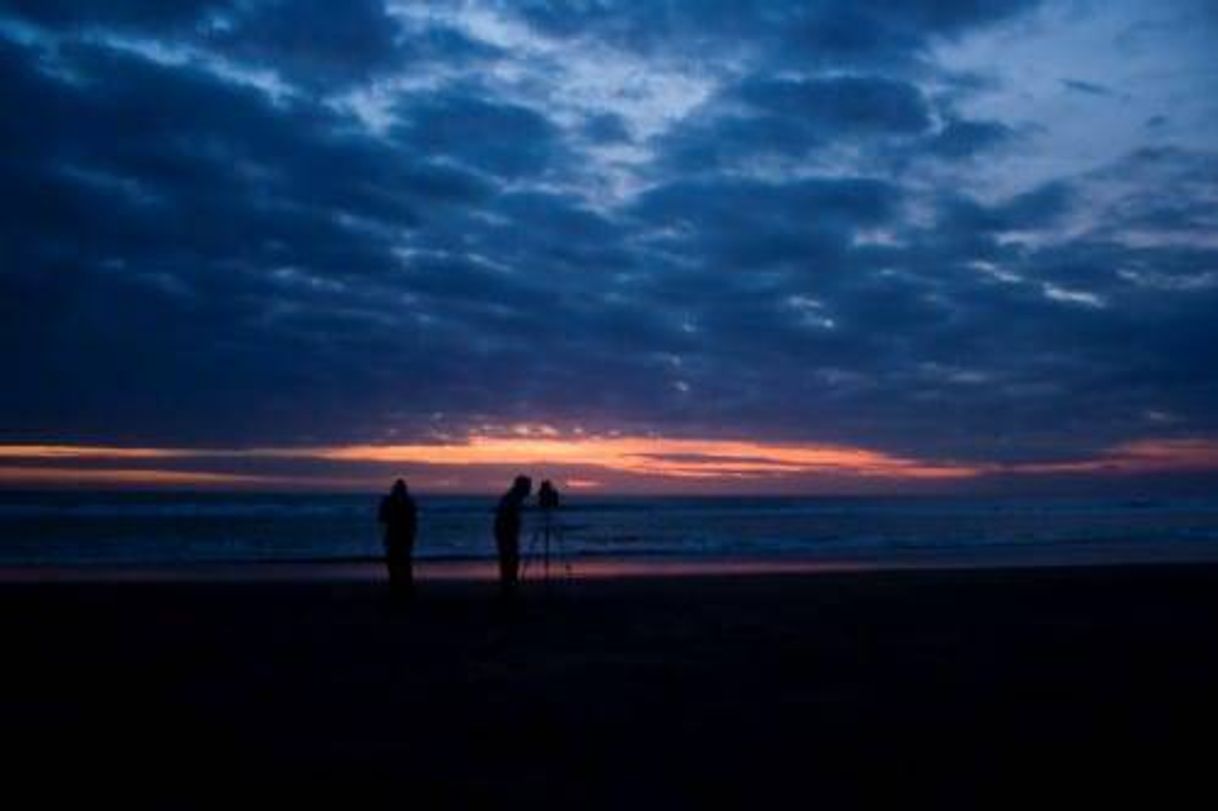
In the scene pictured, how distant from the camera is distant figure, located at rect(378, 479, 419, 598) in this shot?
61.4ft

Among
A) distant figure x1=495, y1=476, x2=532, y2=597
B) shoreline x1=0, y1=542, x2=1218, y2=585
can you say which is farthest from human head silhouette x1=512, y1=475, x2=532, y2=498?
shoreline x1=0, y1=542, x2=1218, y2=585

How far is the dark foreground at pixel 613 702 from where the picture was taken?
7207 millimetres

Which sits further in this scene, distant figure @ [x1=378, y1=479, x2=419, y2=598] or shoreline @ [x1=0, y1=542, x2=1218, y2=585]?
shoreline @ [x1=0, y1=542, x2=1218, y2=585]

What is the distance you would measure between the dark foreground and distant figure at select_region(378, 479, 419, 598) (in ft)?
2.90

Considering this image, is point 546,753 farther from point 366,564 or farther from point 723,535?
point 723,535

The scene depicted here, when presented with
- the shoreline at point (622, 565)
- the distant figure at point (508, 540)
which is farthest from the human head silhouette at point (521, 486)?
the shoreline at point (622, 565)

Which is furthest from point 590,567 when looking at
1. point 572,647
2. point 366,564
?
point 572,647

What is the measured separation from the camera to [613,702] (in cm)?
989

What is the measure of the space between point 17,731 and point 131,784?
7.19 ft

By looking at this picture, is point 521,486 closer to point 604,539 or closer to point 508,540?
point 508,540

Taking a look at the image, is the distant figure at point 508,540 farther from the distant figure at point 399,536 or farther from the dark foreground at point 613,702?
the distant figure at point 399,536

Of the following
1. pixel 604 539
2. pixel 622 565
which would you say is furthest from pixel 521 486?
pixel 604 539

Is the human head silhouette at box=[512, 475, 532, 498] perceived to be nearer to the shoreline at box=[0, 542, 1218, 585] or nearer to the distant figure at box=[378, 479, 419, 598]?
the distant figure at box=[378, 479, 419, 598]

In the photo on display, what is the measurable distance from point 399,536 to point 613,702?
9694 millimetres
